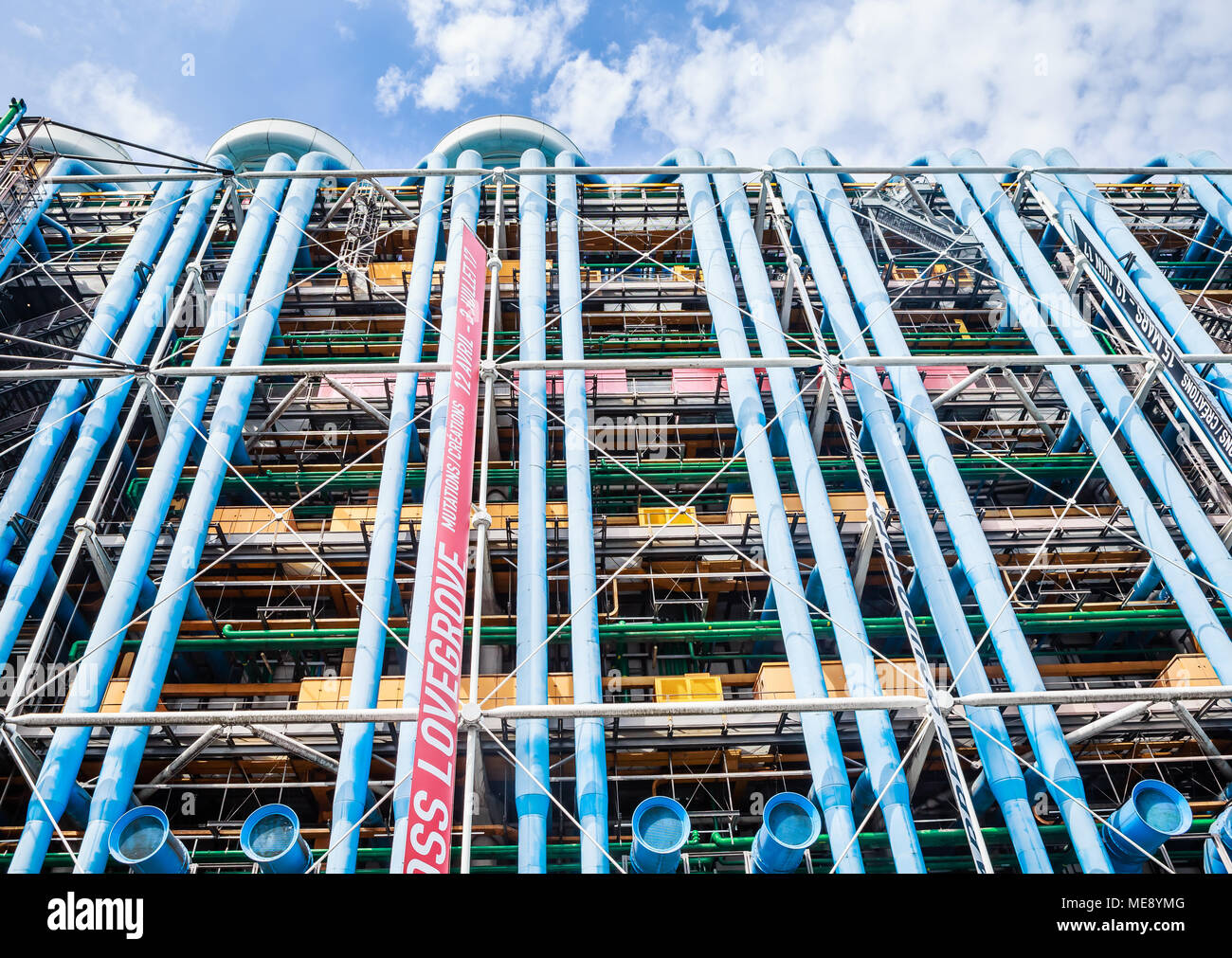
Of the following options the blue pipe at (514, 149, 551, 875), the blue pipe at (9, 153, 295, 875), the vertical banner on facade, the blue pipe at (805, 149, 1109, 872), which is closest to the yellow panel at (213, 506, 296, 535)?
the blue pipe at (9, 153, 295, 875)

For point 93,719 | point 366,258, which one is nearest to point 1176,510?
point 93,719

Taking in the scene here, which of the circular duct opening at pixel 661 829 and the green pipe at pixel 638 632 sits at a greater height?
the green pipe at pixel 638 632

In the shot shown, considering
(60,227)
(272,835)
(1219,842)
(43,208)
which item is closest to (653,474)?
(272,835)

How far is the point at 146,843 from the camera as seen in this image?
35.7 ft

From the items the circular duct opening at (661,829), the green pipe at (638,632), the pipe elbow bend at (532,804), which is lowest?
the circular duct opening at (661,829)

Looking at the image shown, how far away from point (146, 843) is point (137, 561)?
5193mm

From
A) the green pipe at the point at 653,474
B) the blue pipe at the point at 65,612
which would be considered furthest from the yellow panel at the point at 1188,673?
the blue pipe at the point at 65,612

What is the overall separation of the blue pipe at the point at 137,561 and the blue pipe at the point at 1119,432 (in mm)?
15416

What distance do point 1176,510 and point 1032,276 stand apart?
6.29 m

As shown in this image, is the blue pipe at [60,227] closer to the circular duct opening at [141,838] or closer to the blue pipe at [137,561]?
the blue pipe at [137,561]

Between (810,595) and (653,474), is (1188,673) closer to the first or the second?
(810,595)

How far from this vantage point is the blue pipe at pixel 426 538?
447 inches
